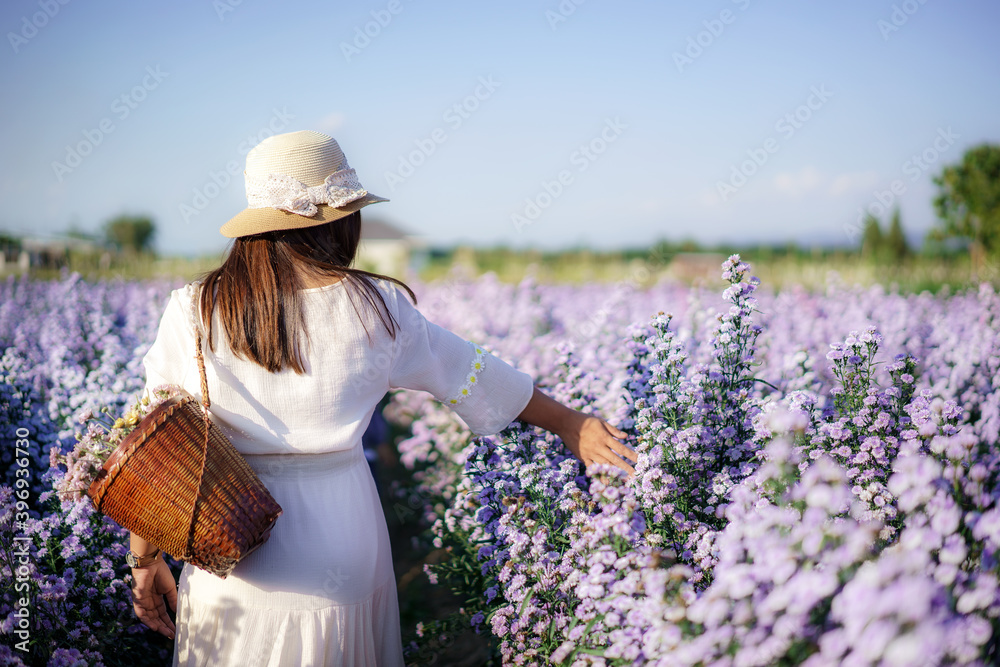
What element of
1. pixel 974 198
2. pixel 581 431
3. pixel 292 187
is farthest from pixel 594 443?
pixel 974 198

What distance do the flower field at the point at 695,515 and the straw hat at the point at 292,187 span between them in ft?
3.34

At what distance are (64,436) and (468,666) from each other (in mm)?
2056

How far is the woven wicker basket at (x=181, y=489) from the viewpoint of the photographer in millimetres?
1364

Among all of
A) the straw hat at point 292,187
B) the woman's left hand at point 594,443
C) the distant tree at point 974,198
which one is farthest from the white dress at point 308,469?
the distant tree at point 974,198

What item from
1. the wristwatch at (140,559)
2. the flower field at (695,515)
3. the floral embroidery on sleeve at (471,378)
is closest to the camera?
the flower field at (695,515)

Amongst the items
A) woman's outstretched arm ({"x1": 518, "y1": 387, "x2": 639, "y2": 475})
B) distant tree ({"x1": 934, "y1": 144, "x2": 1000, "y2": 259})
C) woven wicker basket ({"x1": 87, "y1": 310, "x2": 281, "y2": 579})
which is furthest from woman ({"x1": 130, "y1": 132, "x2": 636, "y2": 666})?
distant tree ({"x1": 934, "y1": 144, "x2": 1000, "y2": 259})

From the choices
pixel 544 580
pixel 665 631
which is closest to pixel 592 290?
pixel 544 580

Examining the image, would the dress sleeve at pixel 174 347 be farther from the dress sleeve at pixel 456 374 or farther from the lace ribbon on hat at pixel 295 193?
the dress sleeve at pixel 456 374

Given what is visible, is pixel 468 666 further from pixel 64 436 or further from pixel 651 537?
pixel 64 436

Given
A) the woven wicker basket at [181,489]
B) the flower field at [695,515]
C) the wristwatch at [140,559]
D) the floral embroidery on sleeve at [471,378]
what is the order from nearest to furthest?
the flower field at [695,515] < the woven wicker basket at [181,489] < the wristwatch at [140,559] < the floral embroidery on sleeve at [471,378]

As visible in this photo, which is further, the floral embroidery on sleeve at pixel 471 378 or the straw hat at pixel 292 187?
the floral embroidery on sleeve at pixel 471 378

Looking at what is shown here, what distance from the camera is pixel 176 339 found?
1567mm

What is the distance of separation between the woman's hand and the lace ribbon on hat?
1048mm

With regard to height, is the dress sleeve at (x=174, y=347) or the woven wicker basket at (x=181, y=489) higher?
the dress sleeve at (x=174, y=347)
